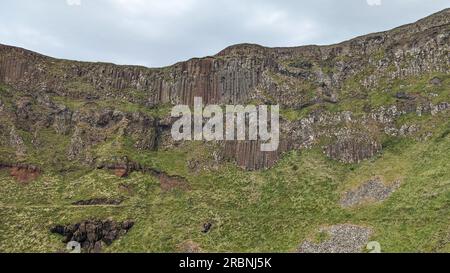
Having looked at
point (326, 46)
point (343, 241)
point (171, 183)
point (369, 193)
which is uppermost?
point (326, 46)

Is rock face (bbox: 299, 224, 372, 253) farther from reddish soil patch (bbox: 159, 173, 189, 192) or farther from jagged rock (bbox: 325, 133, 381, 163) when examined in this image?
reddish soil patch (bbox: 159, 173, 189, 192)

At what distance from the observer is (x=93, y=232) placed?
8988 centimetres

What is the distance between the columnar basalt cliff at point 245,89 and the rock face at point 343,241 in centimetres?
2709

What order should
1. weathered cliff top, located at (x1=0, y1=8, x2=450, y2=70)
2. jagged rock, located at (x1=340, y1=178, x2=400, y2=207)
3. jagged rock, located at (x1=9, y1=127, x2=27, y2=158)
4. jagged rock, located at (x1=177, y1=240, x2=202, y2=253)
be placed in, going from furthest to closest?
weathered cliff top, located at (x1=0, y1=8, x2=450, y2=70)
jagged rock, located at (x1=9, y1=127, x2=27, y2=158)
jagged rock, located at (x1=340, y1=178, x2=400, y2=207)
jagged rock, located at (x1=177, y1=240, x2=202, y2=253)

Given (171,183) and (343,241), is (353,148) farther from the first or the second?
(171,183)

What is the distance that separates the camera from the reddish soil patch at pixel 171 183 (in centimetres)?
10688

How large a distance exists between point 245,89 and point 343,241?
61272 mm

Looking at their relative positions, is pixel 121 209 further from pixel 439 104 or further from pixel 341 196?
pixel 439 104

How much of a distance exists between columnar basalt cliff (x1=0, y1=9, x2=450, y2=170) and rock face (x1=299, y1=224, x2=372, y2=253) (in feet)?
88.9

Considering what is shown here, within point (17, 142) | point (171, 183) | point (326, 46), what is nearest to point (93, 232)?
point (171, 183)

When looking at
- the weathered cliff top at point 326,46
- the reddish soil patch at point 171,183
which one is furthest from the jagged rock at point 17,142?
the reddish soil patch at point 171,183

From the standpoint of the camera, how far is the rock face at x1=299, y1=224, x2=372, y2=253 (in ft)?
249

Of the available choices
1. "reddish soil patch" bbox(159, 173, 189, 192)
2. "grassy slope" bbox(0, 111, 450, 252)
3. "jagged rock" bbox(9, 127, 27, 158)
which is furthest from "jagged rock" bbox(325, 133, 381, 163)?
"jagged rock" bbox(9, 127, 27, 158)
